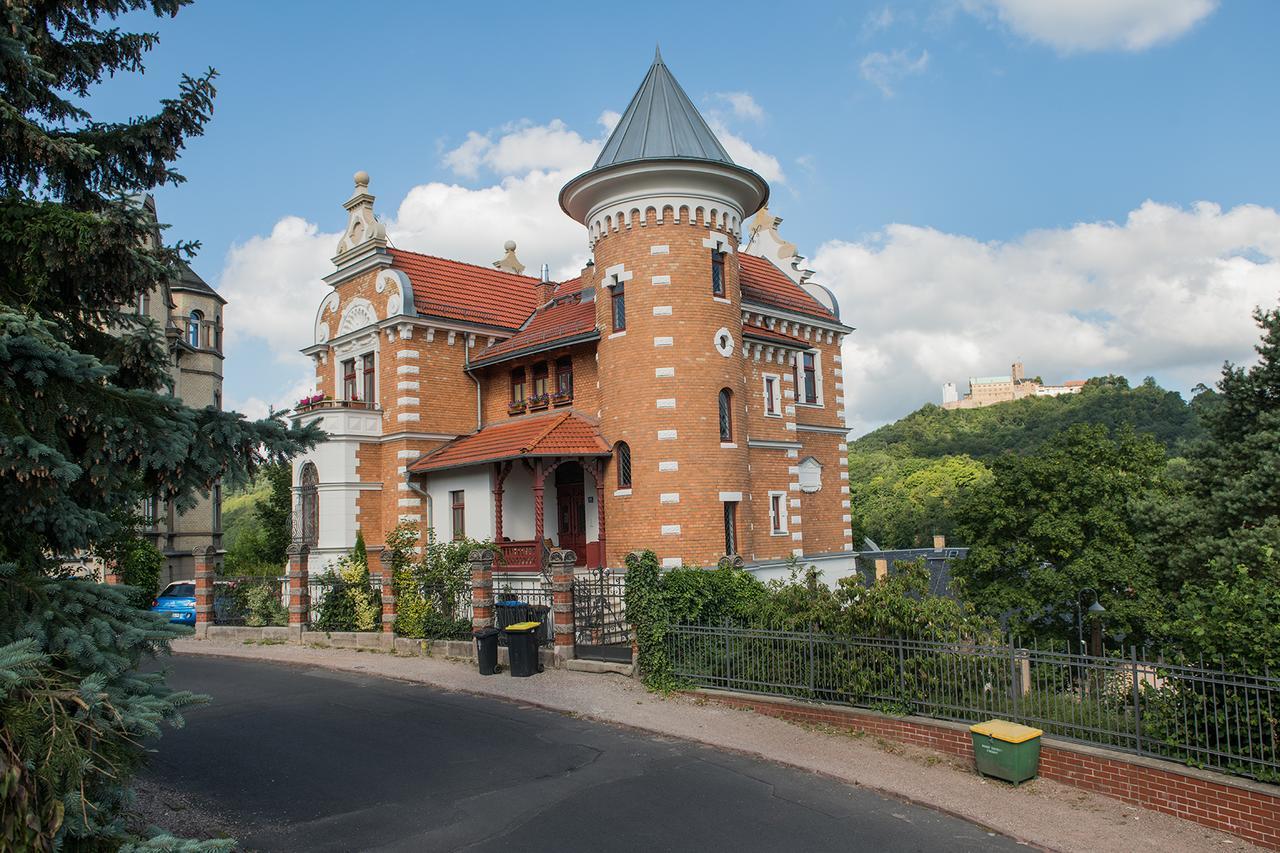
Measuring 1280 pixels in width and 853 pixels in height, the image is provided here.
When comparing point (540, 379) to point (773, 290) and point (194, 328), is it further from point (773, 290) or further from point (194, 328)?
point (194, 328)

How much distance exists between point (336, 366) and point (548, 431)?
1072 centimetres

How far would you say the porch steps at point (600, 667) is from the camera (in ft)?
49.6

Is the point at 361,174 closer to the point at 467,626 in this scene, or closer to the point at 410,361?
the point at 410,361

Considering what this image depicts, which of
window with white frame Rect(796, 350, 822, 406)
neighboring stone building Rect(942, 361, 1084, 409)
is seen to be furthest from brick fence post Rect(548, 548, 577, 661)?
neighboring stone building Rect(942, 361, 1084, 409)

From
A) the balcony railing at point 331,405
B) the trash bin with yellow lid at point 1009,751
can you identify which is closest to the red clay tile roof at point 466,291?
the balcony railing at point 331,405

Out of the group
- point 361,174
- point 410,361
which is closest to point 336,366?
point 410,361

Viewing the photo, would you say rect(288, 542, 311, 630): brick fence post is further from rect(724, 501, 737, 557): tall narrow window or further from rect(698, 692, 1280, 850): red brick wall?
rect(698, 692, 1280, 850): red brick wall

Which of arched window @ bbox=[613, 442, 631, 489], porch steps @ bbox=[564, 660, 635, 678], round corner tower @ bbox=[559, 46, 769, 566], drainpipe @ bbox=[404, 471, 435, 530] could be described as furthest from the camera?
drainpipe @ bbox=[404, 471, 435, 530]

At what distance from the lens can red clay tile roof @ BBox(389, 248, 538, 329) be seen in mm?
27078

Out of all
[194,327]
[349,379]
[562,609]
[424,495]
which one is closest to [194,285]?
[194,327]

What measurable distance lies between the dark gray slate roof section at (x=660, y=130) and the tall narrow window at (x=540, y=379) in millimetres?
6429

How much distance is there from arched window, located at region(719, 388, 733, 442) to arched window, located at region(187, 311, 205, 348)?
87.3 ft

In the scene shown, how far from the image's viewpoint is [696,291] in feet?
71.0

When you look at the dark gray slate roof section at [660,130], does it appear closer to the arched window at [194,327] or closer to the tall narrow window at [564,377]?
the tall narrow window at [564,377]
